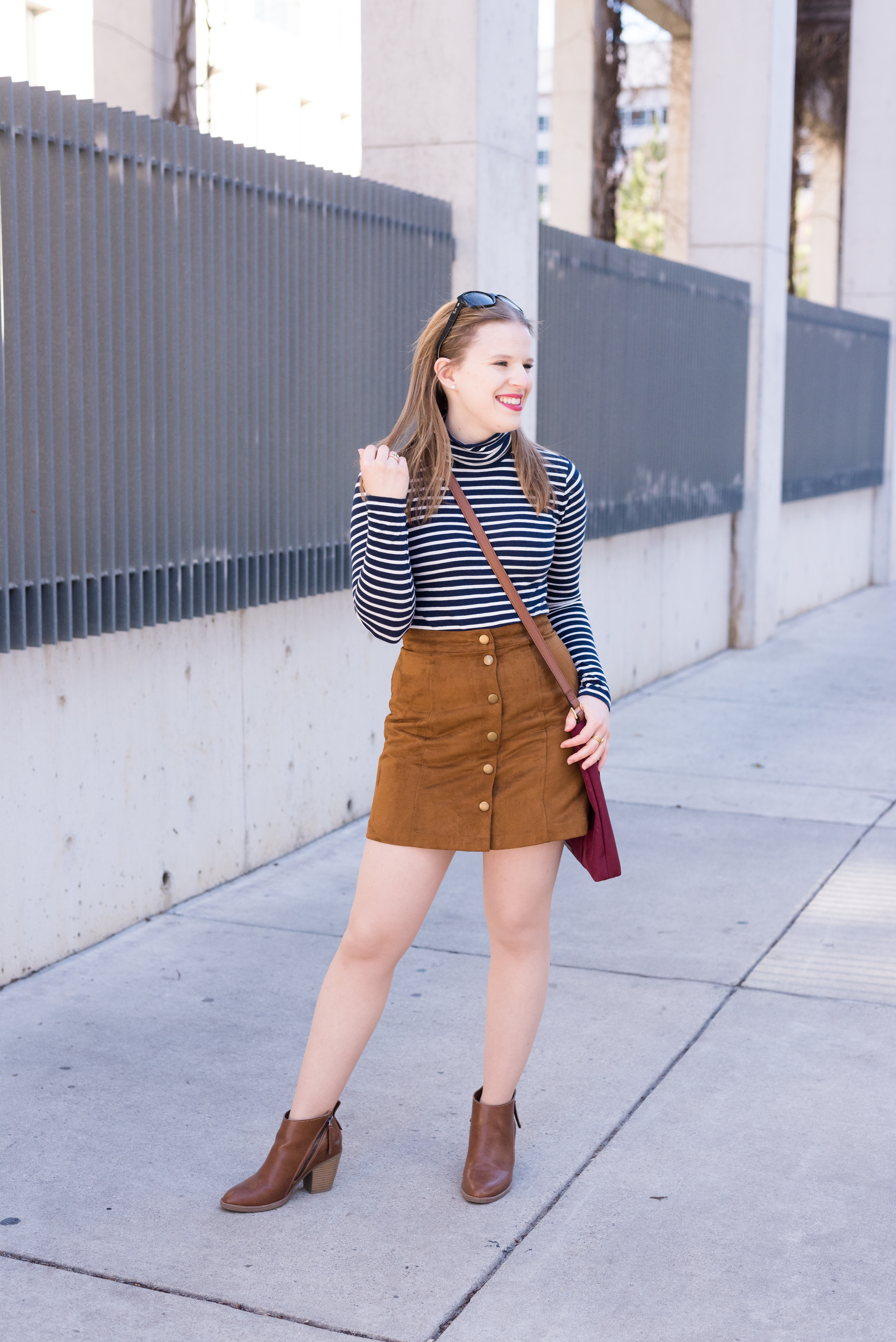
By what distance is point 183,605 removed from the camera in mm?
5270

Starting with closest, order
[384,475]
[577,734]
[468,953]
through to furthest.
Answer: [384,475] → [577,734] → [468,953]

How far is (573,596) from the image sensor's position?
136 inches

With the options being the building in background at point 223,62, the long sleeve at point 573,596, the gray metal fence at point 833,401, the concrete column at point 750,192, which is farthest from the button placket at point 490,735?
the gray metal fence at point 833,401

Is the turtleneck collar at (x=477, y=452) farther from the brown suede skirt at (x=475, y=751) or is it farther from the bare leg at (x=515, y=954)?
the bare leg at (x=515, y=954)

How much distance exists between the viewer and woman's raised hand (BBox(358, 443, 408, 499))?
117 inches

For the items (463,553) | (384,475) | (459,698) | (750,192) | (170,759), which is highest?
(750,192)

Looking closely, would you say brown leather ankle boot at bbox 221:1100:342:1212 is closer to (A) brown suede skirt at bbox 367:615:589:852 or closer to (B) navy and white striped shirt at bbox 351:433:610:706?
(A) brown suede skirt at bbox 367:615:589:852

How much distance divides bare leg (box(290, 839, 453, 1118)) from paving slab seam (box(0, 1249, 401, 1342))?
0.44 meters

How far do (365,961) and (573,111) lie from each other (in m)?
16.4

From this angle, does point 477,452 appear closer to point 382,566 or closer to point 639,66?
point 382,566

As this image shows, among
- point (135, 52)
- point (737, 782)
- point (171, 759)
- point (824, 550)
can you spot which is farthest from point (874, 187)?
point (171, 759)

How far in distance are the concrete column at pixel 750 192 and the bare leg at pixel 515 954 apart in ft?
29.5

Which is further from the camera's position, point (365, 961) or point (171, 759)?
point (171, 759)

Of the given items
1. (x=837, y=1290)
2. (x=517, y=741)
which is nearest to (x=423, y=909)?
(x=517, y=741)
